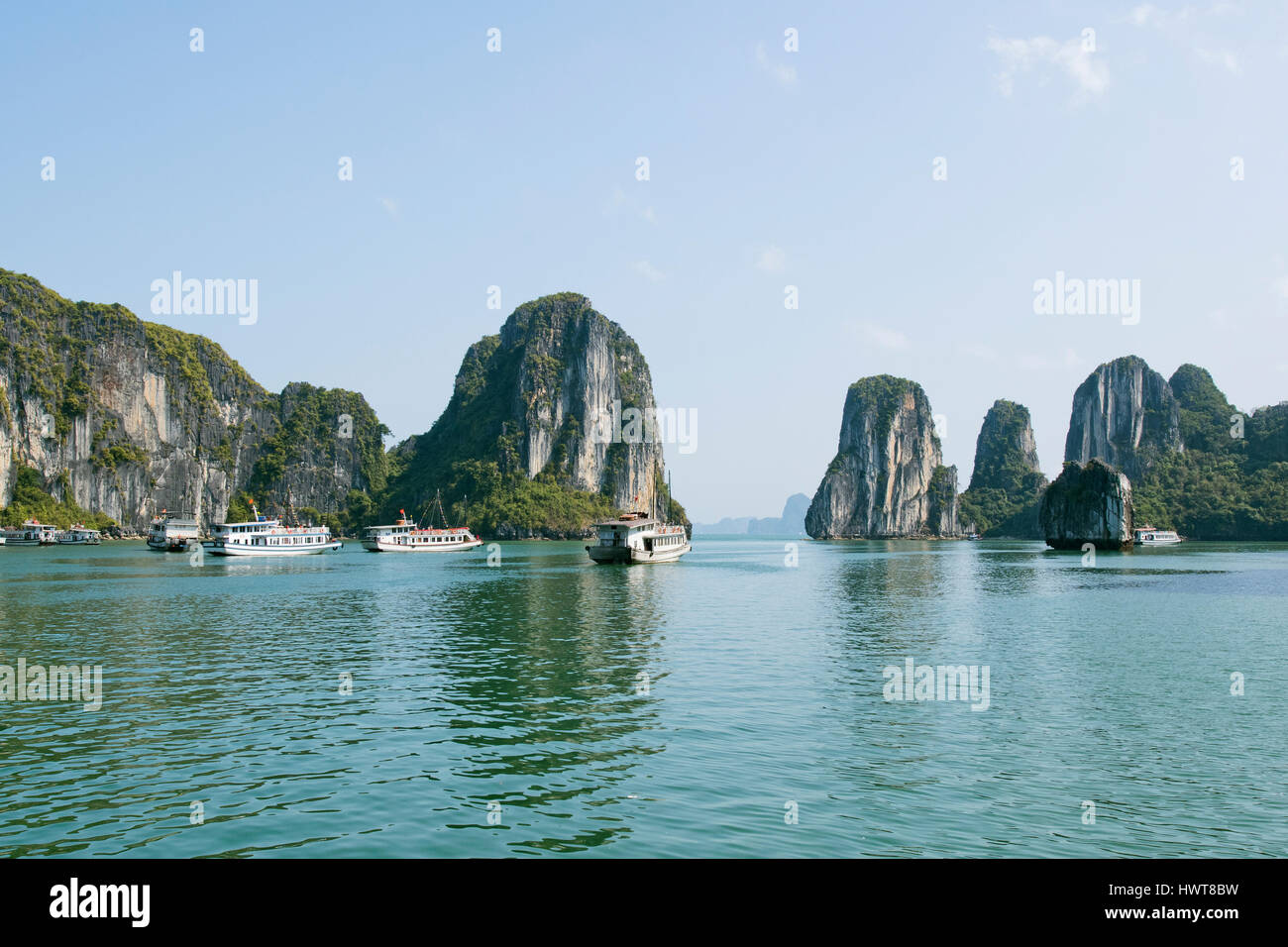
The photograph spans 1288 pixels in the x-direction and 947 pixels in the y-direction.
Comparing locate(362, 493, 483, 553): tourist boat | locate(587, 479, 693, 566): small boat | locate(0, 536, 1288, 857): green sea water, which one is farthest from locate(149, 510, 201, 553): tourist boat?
locate(0, 536, 1288, 857): green sea water

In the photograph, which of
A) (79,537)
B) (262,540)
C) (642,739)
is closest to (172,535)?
(262,540)

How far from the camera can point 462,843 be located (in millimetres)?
12992

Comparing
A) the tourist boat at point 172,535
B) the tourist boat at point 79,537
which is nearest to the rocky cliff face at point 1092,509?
the tourist boat at point 172,535

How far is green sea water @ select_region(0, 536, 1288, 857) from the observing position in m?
13.5

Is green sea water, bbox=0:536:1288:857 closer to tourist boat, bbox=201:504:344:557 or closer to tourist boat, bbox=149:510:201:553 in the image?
tourist boat, bbox=201:504:344:557

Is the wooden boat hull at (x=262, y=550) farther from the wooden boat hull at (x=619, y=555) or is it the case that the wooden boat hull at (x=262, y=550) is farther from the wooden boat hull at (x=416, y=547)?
the wooden boat hull at (x=619, y=555)

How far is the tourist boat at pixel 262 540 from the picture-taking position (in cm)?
11556

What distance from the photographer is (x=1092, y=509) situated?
138 meters

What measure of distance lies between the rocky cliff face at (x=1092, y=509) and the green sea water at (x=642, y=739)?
327 feet

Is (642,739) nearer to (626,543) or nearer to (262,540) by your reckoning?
(626,543)

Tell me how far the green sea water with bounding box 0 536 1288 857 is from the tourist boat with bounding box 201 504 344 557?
248 ft
